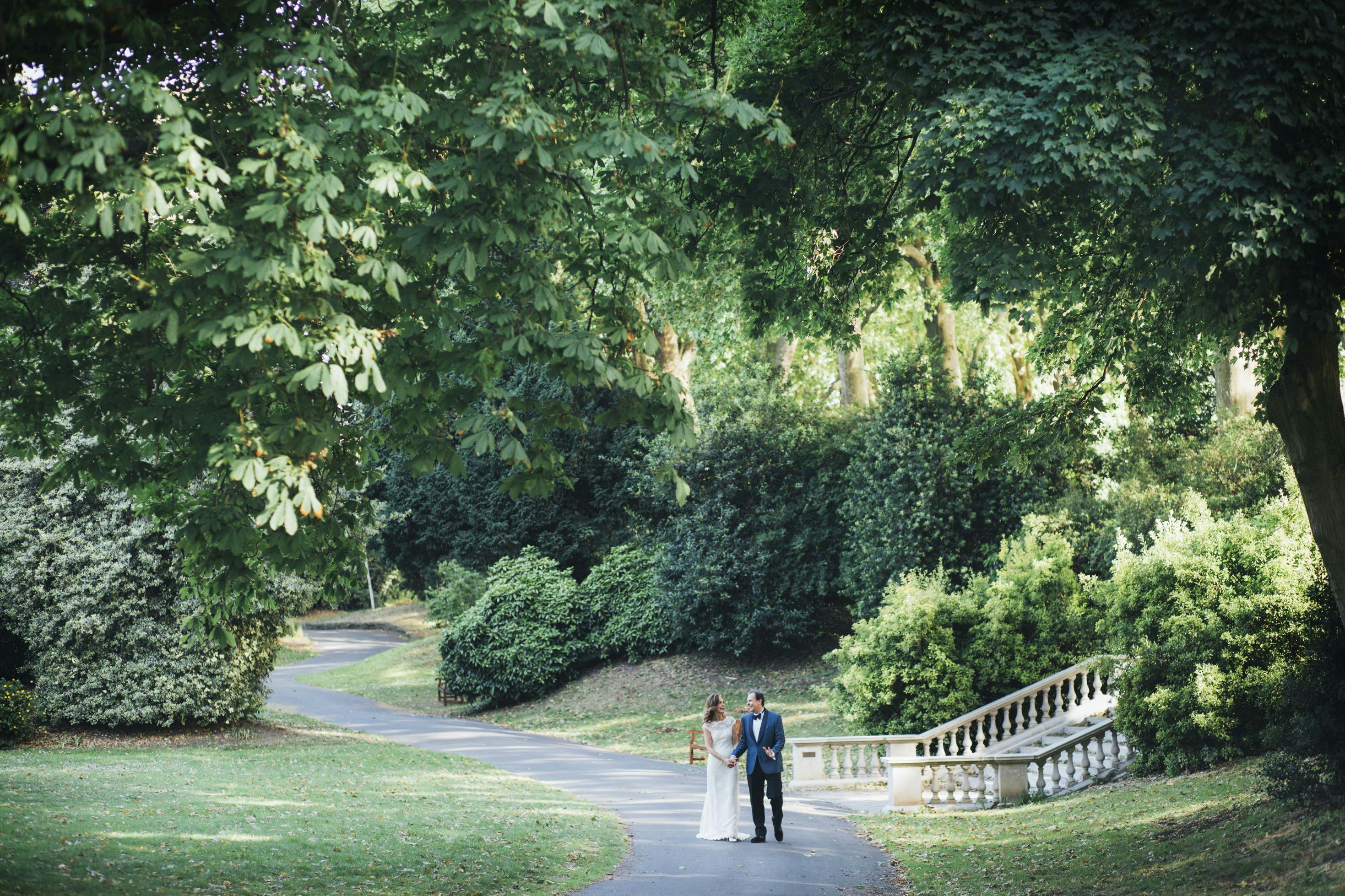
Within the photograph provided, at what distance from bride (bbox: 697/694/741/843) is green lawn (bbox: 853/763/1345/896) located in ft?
6.60

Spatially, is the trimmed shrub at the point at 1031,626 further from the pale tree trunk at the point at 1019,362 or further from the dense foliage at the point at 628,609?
the pale tree trunk at the point at 1019,362

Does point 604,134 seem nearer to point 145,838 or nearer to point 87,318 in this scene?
point 87,318

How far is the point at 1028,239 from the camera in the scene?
9.77 meters

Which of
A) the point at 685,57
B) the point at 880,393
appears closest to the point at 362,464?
the point at 685,57

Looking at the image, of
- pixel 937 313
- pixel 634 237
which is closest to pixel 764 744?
pixel 634 237

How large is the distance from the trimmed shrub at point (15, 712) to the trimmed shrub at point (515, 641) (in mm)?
11371

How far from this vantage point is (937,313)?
1128 inches

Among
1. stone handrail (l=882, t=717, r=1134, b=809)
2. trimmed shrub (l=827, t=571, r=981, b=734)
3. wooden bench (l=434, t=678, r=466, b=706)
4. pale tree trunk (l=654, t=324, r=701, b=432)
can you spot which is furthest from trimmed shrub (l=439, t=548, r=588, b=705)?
stone handrail (l=882, t=717, r=1134, b=809)

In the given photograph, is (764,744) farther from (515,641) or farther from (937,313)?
(515,641)

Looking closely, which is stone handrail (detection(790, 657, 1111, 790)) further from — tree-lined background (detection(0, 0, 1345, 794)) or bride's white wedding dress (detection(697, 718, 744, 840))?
bride's white wedding dress (detection(697, 718, 744, 840))

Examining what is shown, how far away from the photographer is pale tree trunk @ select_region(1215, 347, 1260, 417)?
913 inches

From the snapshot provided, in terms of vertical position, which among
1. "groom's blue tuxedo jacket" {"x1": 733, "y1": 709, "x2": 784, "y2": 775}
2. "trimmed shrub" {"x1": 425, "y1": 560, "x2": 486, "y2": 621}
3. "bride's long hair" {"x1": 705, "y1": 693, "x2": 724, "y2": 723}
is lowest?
"groom's blue tuxedo jacket" {"x1": 733, "y1": 709, "x2": 784, "y2": 775}

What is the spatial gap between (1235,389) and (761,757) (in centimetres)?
1636

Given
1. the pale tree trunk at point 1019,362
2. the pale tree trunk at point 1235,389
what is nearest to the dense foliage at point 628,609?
the pale tree trunk at point 1019,362
